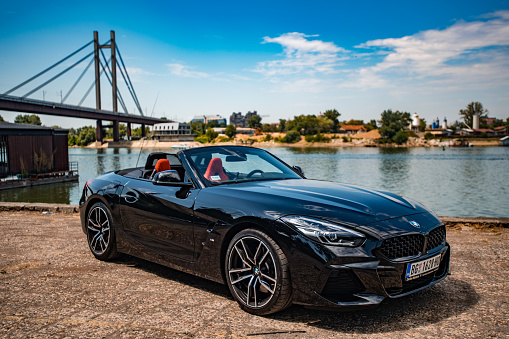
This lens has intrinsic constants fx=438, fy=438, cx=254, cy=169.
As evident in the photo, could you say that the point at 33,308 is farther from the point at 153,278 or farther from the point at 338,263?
the point at 338,263

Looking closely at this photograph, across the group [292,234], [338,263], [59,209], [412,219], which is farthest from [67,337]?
[59,209]

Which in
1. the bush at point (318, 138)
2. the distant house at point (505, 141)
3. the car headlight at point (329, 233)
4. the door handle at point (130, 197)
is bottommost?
the distant house at point (505, 141)

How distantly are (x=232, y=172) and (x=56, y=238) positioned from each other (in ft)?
12.1

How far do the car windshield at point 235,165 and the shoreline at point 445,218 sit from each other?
4.21 m

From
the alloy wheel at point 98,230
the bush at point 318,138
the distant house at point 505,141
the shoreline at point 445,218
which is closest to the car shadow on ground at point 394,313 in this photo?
the alloy wheel at point 98,230

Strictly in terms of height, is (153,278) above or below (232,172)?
below

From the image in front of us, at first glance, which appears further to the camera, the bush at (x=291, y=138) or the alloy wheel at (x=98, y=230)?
the bush at (x=291, y=138)

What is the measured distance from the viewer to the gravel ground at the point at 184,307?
10.5 feet

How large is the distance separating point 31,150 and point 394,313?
36895mm

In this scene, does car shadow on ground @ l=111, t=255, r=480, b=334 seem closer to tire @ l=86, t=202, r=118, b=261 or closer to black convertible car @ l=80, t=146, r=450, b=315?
black convertible car @ l=80, t=146, r=450, b=315

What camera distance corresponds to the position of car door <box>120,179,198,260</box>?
4.08 meters

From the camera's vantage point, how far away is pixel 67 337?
3.12 meters

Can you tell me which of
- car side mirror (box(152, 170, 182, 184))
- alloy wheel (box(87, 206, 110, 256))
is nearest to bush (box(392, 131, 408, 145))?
alloy wheel (box(87, 206, 110, 256))

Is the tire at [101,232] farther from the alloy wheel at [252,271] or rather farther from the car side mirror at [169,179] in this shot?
the alloy wheel at [252,271]
